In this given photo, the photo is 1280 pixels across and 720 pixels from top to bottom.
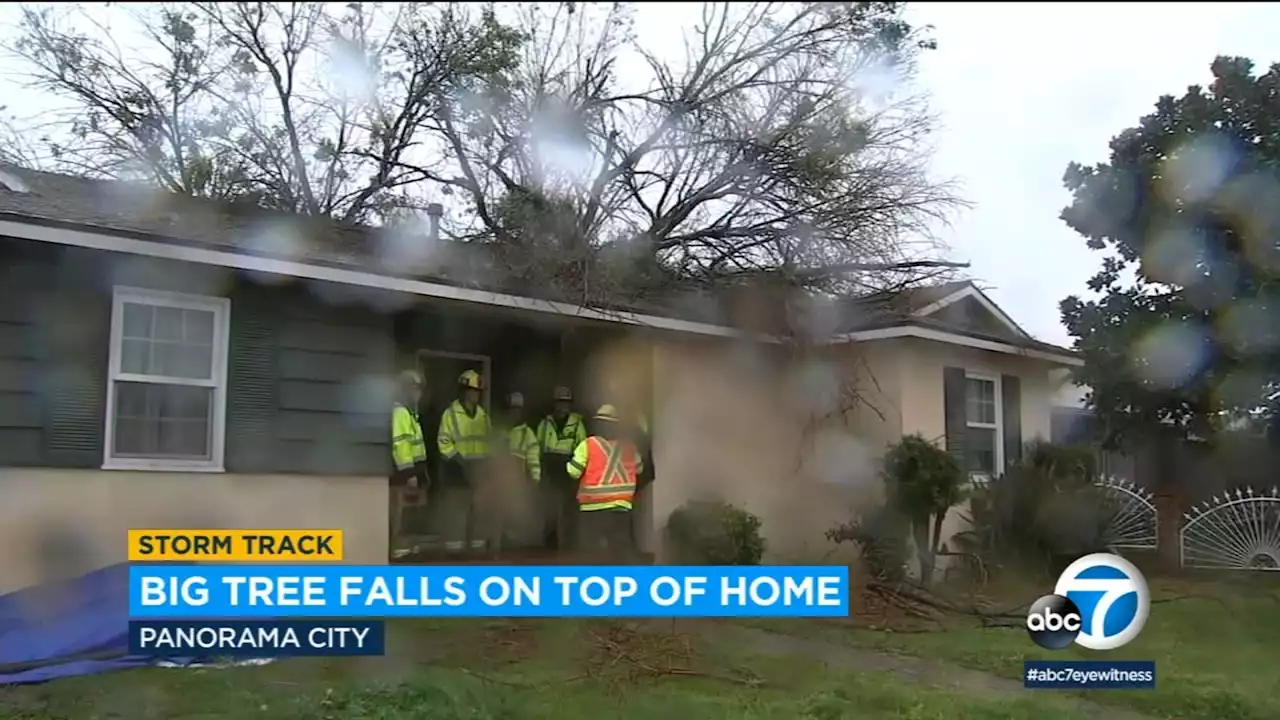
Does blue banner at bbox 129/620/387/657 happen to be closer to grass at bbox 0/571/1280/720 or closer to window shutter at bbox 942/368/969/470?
grass at bbox 0/571/1280/720

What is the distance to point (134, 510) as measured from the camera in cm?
862

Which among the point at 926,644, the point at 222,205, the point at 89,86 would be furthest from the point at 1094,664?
the point at 89,86

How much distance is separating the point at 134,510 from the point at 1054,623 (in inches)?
268

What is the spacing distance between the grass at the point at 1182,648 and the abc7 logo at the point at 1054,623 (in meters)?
0.09

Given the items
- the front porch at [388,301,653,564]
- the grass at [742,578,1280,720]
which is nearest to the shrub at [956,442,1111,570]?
the grass at [742,578,1280,720]

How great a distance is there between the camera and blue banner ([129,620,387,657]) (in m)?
7.40

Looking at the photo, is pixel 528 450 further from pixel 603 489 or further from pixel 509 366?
pixel 603 489

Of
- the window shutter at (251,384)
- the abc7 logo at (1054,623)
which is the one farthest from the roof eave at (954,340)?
the window shutter at (251,384)

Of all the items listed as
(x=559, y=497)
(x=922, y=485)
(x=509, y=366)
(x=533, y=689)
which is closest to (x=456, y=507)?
(x=559, y=497)

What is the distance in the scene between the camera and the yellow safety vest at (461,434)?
11000 mm

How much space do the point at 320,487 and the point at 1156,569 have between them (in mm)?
8360

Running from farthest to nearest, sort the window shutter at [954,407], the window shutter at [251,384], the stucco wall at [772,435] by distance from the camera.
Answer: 1. the window shutter at [954,407]
2. the stucco wall at [772,435]
3. the window shutter at [251,384]

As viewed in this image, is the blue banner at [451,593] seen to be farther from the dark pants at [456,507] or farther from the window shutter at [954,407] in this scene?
the window shutter at [954,407]

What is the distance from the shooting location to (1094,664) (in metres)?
7.80
